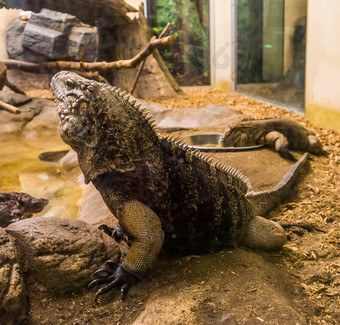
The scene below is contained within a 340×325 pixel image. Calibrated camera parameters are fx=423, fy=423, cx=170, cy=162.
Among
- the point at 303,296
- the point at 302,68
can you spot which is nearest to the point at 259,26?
the point at 302,68

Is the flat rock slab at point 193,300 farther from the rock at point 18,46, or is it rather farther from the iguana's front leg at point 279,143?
the rock at point 18,46

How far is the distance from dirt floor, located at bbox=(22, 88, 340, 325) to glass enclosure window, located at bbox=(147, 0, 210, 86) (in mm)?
6621

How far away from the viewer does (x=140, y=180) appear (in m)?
3.14

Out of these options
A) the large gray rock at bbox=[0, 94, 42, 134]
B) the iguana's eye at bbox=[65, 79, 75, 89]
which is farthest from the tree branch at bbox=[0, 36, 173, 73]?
the iguana's eye at bbox=[65, 79, 75, 89]

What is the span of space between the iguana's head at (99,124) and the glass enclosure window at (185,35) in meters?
6.68

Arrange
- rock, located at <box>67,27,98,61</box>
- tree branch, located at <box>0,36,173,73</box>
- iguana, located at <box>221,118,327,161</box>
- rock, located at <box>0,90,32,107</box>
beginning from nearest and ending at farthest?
iguana, located at <box>221,118,327,161</box> < tree branch, located at <box>0,36,173,73</box> < rock, located at <box>0,90,32,107</box> < rock, located at <box>67,27,98,61</box>

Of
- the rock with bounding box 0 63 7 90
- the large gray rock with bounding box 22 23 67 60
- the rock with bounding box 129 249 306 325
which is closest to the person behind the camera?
the rock with bounding box 129 249 306 325

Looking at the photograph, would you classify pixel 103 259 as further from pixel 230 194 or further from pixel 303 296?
pixel 303 296

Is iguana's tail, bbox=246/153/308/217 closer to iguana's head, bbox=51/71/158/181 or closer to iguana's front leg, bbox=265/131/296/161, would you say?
iguana's front leg, bbox=265/131/296/161

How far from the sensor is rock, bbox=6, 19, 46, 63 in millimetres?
9571

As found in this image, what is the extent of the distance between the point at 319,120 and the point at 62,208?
5.50 metres

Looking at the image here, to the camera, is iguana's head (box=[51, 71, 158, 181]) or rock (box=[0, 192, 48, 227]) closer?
iguana's head (box=[51, 71, 158, 181])

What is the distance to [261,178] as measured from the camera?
5305 mm

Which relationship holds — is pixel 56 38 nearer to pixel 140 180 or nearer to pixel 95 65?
pixel 95 65
